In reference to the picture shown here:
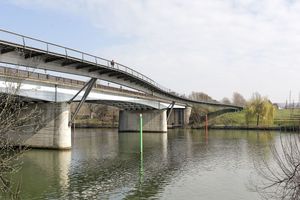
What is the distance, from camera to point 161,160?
3869 cm

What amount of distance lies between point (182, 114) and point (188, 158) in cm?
7508

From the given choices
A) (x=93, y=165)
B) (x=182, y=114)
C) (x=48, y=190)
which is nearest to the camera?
(x=48, y=190)

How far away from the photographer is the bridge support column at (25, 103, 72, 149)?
153 feet

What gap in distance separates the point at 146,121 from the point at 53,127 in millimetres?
49194

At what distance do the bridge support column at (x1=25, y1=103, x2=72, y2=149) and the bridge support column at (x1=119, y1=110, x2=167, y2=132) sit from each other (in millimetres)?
45733

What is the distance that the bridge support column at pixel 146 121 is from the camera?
92.4 meters

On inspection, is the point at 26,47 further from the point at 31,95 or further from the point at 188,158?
the point at 188,158

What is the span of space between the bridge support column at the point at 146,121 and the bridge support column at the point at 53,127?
45733 millimetres

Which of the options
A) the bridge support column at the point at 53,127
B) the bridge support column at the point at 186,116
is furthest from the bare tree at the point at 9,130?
the bridge support column at the point at 186,116

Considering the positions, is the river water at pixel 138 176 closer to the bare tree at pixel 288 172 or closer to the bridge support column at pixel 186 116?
the bare tree at pixel 288 172

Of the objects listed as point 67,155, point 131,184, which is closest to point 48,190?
point 131,184

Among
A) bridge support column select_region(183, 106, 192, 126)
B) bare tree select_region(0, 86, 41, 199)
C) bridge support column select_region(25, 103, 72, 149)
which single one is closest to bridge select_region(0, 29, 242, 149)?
bridge support column select_region(25, 103, 72, 149)

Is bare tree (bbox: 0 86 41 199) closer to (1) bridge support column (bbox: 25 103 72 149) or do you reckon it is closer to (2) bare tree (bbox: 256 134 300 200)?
(2) bare tree (bbox: 256 134 300 200)

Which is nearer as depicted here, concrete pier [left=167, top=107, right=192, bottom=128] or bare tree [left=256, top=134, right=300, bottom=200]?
bare tree [left=256, top=134, right=300, bottom=200]
